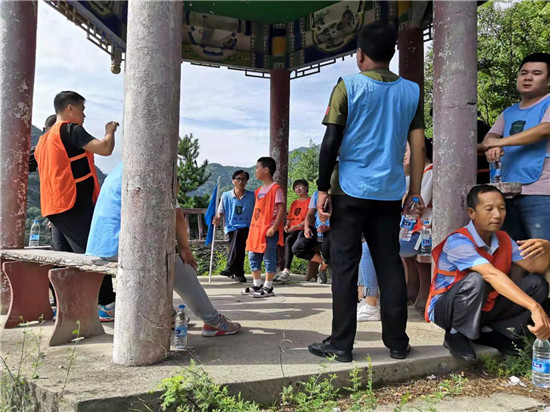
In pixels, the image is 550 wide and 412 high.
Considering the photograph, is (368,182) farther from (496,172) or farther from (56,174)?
(56,174)

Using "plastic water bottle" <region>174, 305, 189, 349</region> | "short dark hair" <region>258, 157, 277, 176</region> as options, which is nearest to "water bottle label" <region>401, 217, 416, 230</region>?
"short dark hair" <region>258, 157, 277, 176</region>

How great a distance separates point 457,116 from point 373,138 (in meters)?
1.10

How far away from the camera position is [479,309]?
115 inches

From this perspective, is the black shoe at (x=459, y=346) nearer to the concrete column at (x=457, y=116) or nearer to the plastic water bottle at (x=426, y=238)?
the concrete column at (x=457, y=116)

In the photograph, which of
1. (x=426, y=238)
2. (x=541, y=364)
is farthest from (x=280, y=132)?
(x=541, y=364)

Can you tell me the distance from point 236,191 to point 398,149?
158 inches

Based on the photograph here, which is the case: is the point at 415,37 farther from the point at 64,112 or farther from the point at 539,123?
the point at 64,112

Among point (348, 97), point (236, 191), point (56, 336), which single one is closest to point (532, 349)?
point (348, 97)

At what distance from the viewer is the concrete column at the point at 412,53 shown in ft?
Answer: 26.3

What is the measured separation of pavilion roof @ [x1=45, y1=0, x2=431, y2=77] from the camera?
26.9 ft

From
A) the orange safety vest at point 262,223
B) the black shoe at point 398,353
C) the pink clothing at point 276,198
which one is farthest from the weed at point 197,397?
the pink clothing at point 276,198

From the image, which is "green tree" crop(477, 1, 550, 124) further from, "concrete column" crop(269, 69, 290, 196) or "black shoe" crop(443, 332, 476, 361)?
"black shoe" crop(443, 332, 476, 361)

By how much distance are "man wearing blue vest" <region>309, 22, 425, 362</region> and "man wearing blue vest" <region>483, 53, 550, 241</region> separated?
0.89m

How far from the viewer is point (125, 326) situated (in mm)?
2625
